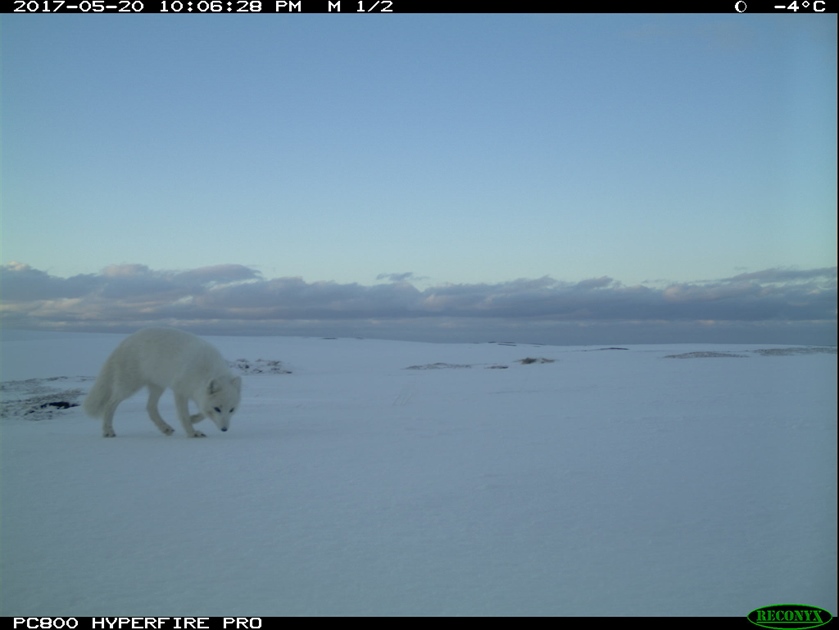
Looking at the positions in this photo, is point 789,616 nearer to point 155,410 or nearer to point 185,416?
point 185,416

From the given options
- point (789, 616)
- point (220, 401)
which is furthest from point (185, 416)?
point (789, 616)

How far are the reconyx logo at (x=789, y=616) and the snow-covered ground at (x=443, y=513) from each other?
8 cm

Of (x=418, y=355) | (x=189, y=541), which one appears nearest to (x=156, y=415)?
(x=189, y=541)

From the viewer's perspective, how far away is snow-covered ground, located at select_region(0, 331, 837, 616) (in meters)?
2.26

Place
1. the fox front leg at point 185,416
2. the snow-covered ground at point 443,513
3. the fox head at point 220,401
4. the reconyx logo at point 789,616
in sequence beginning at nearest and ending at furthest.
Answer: the reconyx logo at point 789,616 < the snow-covered ground at point 443,513 < the fox head at point 220,401 < the fox front leg at point 185,416

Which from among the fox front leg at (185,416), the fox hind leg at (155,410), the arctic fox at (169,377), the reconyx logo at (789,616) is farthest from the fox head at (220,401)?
the reconyx logo at (789,616)

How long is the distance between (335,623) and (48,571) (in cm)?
129

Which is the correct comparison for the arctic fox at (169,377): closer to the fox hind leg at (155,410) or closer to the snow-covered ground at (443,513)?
the fox hind leg at (155,410)

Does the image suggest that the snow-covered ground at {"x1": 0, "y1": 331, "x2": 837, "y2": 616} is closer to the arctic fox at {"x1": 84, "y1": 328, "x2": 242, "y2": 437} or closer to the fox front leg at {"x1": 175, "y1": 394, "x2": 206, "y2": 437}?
the fox front leg at {"x1": 175, "y1": 394, "x2": 206, "y2": 437}

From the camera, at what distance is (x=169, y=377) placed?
674 cm

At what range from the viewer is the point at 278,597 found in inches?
90.4

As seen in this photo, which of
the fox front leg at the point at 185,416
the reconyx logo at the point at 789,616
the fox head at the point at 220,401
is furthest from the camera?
the fox front leg at the point at 185,416

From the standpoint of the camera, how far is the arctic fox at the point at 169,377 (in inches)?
257

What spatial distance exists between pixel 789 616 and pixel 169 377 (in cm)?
610
